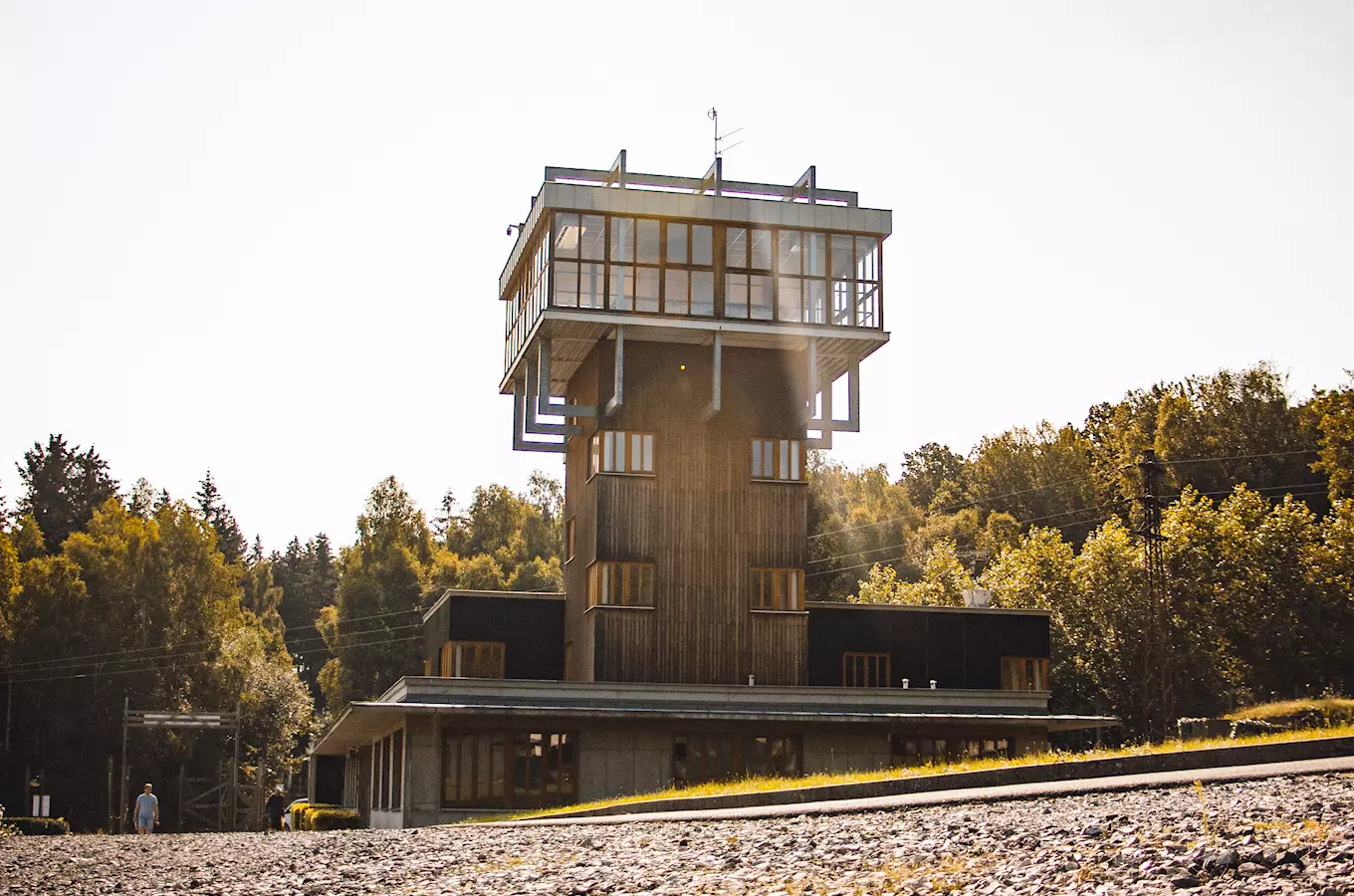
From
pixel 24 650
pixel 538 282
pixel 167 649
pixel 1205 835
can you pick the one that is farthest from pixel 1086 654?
pixel 1205 835

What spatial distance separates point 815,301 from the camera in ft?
133

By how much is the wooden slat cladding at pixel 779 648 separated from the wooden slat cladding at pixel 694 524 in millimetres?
27

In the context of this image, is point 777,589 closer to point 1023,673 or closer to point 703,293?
point 703,293

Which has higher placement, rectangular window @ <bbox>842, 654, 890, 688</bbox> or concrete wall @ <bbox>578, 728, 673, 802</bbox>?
rectangular window @ <bbox>842, 654, 890, 688</bbox>

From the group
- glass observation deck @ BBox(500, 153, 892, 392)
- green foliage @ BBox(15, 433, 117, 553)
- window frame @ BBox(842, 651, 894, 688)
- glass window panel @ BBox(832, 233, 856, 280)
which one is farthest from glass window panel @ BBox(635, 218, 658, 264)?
green foliage @ BBox(15, 433, 117, 553)

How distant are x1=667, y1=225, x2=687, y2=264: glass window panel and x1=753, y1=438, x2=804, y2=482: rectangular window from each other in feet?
17.4

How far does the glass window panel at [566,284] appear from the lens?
39062 millimetres

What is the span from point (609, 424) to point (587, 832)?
22605 millimetres

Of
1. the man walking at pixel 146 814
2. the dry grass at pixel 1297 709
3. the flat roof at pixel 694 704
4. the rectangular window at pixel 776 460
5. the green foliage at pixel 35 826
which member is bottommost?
the green foliage at pixel 35 826

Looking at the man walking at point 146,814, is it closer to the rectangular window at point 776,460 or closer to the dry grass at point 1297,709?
the rectangular window at point 776,460

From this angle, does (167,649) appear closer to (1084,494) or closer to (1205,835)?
(1084,494)

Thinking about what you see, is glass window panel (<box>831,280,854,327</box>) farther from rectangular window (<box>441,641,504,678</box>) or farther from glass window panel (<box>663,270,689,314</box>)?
rectangular window (<box>441,641,504,678</box>)

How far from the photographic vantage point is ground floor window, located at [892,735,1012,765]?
3756cm

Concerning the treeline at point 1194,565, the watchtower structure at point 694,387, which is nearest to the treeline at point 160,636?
the treeline at point 1194,565
